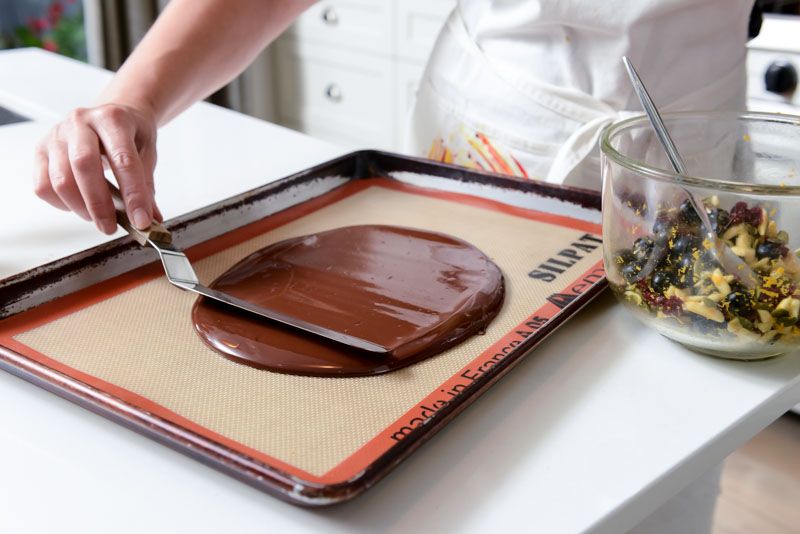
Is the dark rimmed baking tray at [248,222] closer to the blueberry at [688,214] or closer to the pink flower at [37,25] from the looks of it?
the blueberry at [688,214]

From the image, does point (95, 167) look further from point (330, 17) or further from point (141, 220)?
point (330, 17)

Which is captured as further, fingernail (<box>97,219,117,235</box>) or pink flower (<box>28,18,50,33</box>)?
pink flower (<box>28,18,50,33</box>)

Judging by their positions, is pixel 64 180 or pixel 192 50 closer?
pixel 64 180

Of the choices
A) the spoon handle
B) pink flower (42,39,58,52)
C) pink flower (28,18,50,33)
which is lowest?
pink flower (42,39,58,52)

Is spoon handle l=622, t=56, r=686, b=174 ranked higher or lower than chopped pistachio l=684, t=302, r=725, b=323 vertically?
higher

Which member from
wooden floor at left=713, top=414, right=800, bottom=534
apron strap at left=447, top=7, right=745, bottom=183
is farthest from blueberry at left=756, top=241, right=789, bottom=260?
wooden floor at left=713, top=414, right=800, bottom=534

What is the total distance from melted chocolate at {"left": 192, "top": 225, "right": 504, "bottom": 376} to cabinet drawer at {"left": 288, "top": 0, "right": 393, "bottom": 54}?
1.74 metres

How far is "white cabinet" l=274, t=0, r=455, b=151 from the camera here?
2.27 m

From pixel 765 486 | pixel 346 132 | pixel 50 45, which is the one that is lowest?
pixel 765 486

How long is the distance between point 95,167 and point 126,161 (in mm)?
25

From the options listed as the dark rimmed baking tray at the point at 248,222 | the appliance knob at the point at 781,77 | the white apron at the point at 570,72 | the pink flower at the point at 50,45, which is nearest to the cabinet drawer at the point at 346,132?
the pink flower at the point at 50,45

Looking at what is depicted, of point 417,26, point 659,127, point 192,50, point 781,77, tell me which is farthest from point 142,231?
point 417,26

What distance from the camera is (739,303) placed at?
503 mm

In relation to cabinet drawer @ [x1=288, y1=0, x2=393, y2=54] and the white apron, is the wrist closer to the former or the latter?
the white apron
